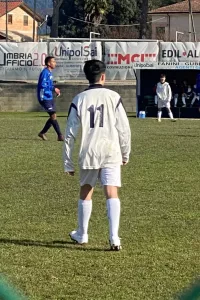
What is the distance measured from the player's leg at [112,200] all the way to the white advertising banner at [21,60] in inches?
1184

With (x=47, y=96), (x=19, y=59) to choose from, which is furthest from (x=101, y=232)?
(x=19, y=59)

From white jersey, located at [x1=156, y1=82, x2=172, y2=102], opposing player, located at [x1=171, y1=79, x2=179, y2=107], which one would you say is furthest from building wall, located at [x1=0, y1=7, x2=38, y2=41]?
white jersey, located at [x1=156, y1=82, x2=172, y2=102]

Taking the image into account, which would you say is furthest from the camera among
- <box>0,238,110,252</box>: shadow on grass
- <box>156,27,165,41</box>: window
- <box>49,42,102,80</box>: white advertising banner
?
<box>156,27,165,41</box>: window

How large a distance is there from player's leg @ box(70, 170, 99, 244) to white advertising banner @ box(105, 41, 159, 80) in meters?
29.8

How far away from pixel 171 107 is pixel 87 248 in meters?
26.2

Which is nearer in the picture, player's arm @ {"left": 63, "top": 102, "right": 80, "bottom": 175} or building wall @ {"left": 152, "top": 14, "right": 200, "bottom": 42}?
player's arm @ {"left": 63, "top": 102, "right": 80, "bottom": 175}

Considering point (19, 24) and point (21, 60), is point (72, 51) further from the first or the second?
point (19, 24)

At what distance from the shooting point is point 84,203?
28.6 feet

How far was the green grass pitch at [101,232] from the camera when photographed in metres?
7.27

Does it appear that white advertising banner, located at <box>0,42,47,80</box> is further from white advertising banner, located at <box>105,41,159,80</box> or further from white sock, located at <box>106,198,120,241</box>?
white sock, located at <box>106,198,120,241</box>

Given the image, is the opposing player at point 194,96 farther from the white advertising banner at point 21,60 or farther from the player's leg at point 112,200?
the player's leg at point 112,200

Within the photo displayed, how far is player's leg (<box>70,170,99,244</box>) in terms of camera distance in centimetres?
860

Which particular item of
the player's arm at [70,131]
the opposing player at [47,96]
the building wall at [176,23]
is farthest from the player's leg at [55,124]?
the building wall at [176,23]

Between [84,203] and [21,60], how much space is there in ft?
99.2
